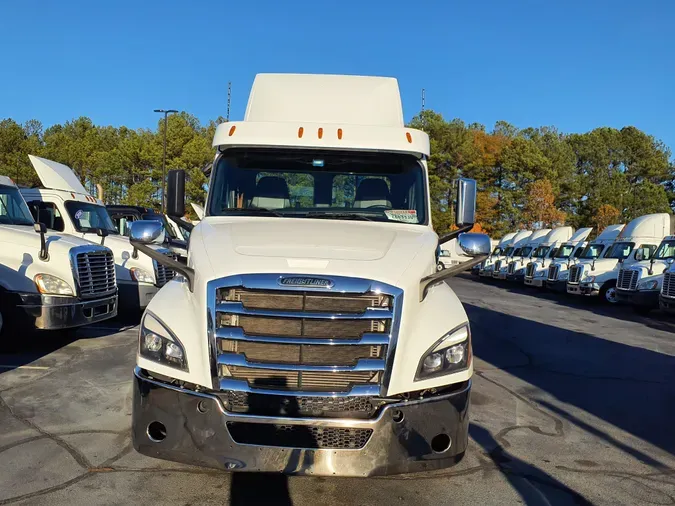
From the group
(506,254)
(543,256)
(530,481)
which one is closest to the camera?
(530,481)

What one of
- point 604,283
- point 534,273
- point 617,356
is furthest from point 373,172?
point 534,273

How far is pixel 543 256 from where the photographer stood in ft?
90.5

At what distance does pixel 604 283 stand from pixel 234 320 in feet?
60.1

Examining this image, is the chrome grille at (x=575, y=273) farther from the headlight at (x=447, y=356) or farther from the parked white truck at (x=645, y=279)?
the headlight at (x=447, y=356)

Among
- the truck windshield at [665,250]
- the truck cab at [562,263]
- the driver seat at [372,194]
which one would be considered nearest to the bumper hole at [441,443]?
the driver seat at [372,194]

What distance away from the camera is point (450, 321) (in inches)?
146

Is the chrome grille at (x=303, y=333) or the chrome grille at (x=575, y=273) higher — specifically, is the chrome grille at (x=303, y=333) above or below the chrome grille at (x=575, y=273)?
above

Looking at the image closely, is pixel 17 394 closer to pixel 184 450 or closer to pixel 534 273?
pixel 184 450

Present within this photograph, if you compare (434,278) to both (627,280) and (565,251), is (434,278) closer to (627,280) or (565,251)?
(627,280)

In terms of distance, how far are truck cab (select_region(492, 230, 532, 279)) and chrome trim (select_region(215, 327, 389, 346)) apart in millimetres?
27245

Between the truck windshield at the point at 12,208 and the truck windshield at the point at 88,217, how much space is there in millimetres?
2137

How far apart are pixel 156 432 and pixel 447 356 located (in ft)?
5.77

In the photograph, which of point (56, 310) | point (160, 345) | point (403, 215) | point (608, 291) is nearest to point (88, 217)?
point (56, 310)

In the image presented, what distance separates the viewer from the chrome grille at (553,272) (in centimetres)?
2238
